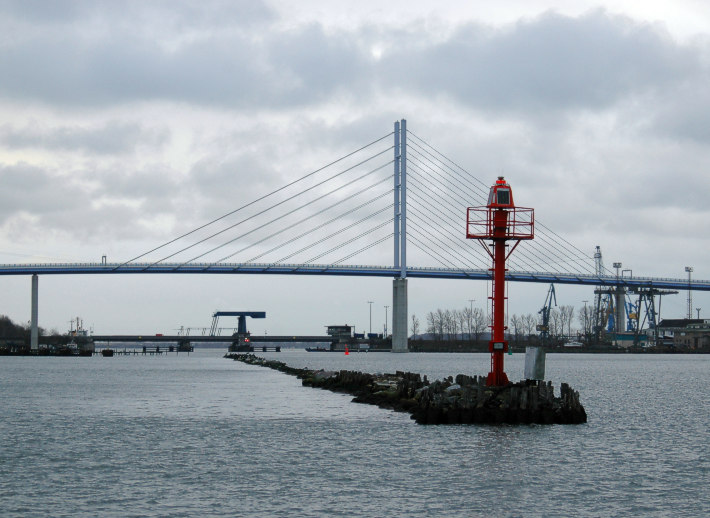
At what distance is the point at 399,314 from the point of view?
107875mm

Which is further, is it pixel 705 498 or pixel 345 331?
pixel 345 331

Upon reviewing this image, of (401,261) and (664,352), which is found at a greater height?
(401,261)

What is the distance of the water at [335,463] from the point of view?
52.6 feet

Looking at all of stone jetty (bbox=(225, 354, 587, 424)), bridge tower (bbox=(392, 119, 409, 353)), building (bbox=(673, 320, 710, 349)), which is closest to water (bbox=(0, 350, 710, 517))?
stone jetty (bbox=(225, 354, 587, 424))

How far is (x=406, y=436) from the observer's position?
80.3 feet

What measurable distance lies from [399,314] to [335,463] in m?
87.8

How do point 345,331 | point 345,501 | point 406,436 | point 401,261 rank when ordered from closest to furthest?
point 345,501 < point 406,436 < point 401,261 < point 345,331

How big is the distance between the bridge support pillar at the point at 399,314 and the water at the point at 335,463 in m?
69.9

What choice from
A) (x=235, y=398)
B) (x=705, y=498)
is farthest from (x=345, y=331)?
(x=705, y=498)

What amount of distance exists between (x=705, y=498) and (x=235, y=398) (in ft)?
79.5

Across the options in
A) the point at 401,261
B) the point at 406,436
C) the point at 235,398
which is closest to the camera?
the point at 406,436

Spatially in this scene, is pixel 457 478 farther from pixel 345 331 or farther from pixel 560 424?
pixel 345 331

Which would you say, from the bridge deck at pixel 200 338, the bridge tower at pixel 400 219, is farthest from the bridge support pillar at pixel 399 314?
the bridge deck at pixel 200 338

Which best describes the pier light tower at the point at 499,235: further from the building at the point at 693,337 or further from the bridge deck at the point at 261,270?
the building at the point at 693,337
